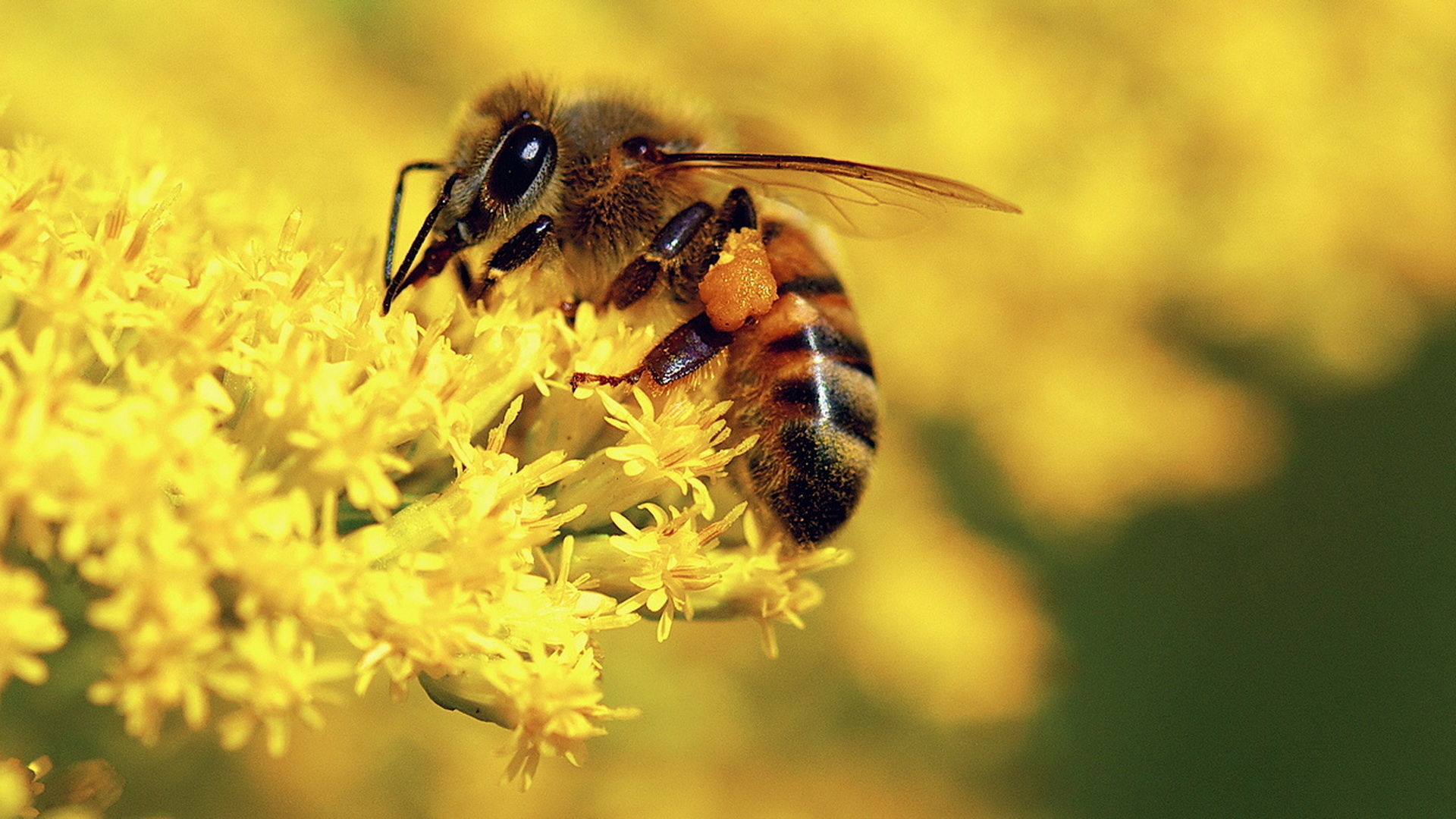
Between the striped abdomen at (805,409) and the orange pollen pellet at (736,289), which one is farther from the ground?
the orange pollen pellet at (736,289)

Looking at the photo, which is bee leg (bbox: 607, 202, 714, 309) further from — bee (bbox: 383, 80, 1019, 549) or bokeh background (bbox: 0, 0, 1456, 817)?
bokeh background (bbox: 0, 0, 1456, 817)

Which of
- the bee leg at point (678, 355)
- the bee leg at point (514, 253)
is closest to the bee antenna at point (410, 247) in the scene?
the bee leg at point (514, 253)

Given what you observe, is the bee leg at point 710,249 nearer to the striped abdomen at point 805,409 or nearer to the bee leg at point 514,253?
the striped abdomen at point 805,409

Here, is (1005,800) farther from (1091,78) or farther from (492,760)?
(1091,78)

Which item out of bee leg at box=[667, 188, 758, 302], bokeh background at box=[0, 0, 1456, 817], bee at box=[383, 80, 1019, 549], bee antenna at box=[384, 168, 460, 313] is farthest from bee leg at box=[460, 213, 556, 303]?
bokeh background at box=[0, 0, 1456, 817]

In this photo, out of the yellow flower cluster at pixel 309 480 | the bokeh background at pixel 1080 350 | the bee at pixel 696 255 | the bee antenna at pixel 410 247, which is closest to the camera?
the yellow flower cluster at pixel 309 480

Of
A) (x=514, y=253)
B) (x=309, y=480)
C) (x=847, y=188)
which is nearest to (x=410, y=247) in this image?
(x=514, y=253)
